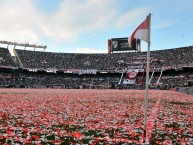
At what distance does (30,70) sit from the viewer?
110 meters

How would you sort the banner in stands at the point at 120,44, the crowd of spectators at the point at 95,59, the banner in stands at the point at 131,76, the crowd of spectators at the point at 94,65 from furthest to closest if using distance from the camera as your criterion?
the banner in stands at the point at 120,44
the crowd of spectators at the point at 95,59
the banner in stands at the point at 131,76
the crowd of spectators at the point at 94,65

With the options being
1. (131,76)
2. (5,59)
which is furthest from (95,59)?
(5,59)

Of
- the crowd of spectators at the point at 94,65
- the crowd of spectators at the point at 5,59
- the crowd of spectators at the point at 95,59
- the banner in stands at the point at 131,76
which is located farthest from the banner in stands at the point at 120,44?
the crowd of spectators at the point at 5,59

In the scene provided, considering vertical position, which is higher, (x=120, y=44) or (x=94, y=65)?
(x=120, y=44)

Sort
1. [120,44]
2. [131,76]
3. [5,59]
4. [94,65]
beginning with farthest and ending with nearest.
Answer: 1. [120,44]
2. [94,65]
3. [5,59]
4. [131,76]

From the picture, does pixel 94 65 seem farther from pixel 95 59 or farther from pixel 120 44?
pixel 120 44

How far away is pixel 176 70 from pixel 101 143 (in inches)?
3719

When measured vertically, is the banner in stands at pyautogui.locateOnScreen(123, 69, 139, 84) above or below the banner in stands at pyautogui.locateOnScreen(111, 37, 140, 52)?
below

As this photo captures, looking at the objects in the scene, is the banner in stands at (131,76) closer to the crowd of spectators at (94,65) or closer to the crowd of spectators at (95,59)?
the crowd of spectators at (94,65)

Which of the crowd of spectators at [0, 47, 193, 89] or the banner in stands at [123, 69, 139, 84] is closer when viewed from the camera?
the crowd of spectators at [0, 47, 193, 89]

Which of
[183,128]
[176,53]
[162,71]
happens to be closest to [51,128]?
[183,128]

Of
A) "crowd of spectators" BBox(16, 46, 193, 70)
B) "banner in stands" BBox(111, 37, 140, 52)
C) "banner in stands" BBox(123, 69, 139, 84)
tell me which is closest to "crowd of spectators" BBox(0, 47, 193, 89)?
"crowd of spectators" BBox(16, 46, 193, 70)

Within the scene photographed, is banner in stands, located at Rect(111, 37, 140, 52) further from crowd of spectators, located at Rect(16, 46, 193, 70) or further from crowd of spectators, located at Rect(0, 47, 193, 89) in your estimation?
crowd of spectators, located at Rect(0, 47, 193, 89)

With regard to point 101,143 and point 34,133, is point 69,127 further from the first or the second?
point 101,143
